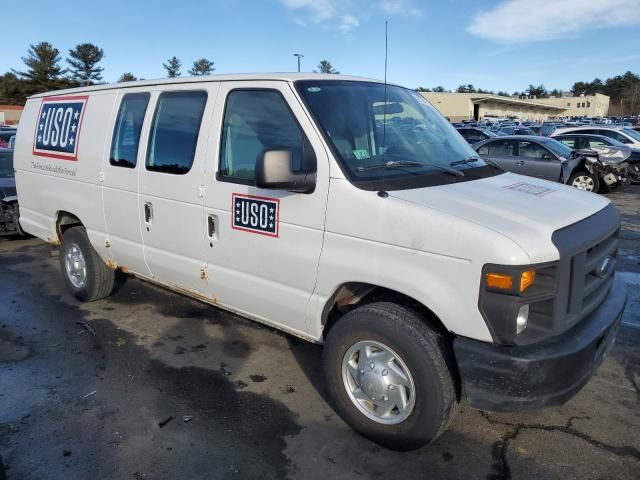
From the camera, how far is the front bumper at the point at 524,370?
101 inches

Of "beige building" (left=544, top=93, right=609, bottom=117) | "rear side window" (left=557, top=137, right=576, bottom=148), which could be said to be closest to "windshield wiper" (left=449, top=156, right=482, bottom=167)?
"rear side window" (left=557, top=137, right=576, bottom=148)

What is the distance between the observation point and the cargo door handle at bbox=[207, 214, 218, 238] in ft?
12.5

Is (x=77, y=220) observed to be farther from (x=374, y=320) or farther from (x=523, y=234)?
(x=523, y=234)

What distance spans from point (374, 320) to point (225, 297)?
1.42 m

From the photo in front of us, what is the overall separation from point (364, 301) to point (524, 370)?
41.9 inches

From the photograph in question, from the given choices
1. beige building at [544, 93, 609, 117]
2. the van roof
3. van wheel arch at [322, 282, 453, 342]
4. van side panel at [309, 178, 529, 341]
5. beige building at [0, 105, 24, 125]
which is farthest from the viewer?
beige building at [544, 93, 609, 117]

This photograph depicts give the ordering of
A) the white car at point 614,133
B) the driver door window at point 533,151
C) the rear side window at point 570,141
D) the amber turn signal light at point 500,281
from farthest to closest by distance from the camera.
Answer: the white car at point 614,133 < the rear side window at point 570,141 < the driver door window at point 533,151 < the amber turn signal light at point 500,281

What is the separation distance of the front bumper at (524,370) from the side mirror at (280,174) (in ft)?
4.14

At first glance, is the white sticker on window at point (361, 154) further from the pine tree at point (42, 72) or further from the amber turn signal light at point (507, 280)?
the pine tree at point (42, 72)

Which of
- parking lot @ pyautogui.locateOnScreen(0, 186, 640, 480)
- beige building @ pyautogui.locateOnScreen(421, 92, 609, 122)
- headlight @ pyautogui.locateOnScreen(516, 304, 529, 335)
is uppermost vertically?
beige building @ pyautogui.locateOnScreen(421, 92, 609, 122)

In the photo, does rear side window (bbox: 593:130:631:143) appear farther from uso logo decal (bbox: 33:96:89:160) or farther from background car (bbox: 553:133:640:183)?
uso logo decal (bbox: 33:96:89:160)

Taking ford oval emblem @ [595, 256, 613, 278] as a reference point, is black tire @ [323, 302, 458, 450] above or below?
below

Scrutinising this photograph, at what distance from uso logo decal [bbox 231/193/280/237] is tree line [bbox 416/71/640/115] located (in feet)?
323

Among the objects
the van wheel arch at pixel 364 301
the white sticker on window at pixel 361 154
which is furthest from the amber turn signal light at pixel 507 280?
the white sticker on window at pixel 361 154
